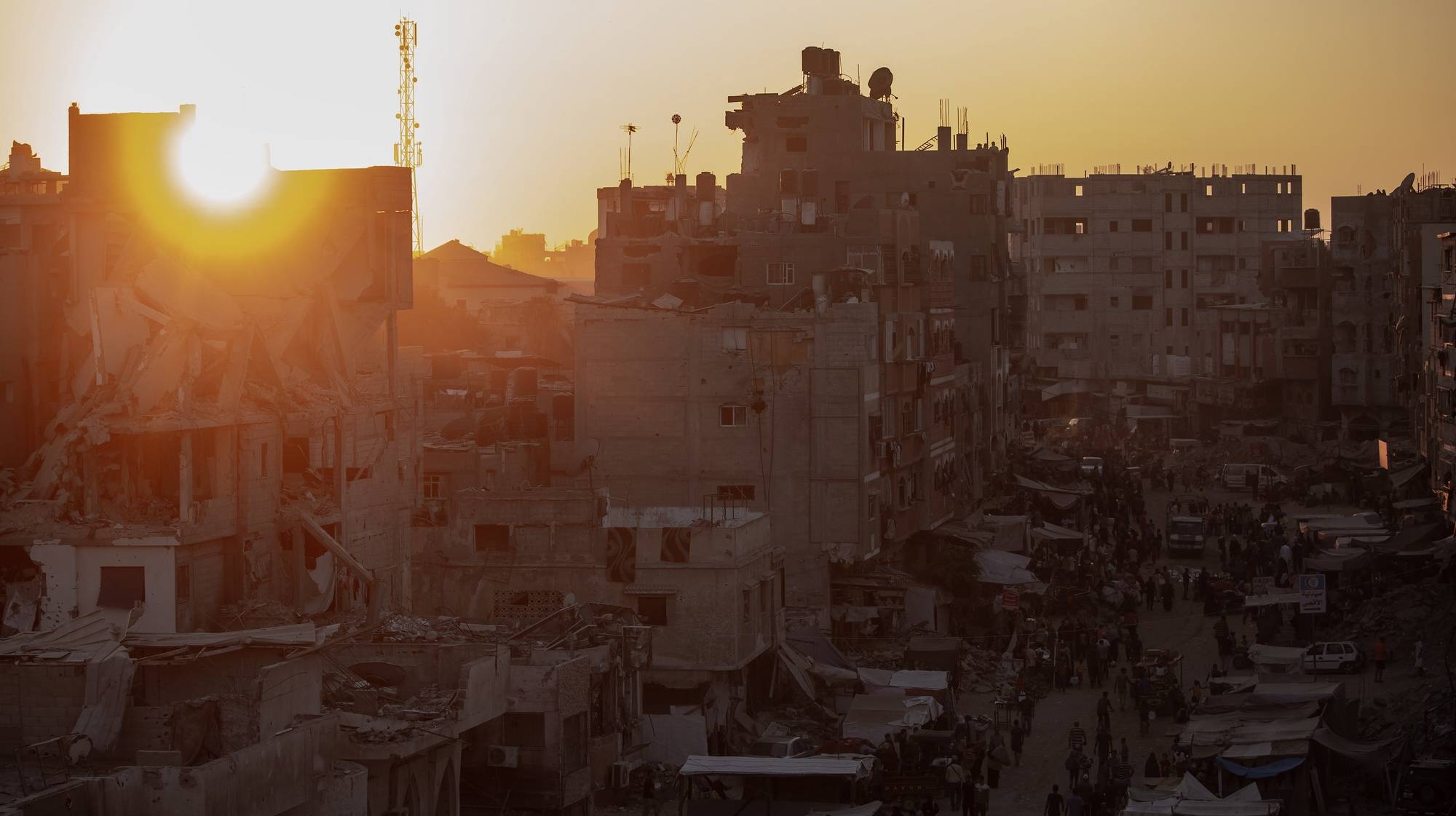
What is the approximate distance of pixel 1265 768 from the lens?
30.3m

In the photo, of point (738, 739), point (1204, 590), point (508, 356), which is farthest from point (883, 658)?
point (508, 356)

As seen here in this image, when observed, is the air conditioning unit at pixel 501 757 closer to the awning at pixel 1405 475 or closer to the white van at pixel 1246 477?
the awning at pixel 1405 475

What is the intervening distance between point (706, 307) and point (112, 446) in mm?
16013

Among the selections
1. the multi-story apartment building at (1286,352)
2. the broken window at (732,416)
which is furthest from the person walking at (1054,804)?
the multi-story apartment building at (1286,352)

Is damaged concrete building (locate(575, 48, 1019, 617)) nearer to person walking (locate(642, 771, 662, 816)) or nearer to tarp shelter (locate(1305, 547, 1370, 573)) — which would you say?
tarp shelter (locate(1305, 547, 1370, 573))

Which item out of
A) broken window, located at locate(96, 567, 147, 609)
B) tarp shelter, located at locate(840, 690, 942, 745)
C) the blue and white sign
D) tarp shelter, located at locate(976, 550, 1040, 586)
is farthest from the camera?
tarp shelter, located at locate(976, 550, 1040, 586)

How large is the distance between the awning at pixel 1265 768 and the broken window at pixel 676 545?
1051cm

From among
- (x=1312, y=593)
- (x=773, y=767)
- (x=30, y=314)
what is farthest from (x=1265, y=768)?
(x=30, y=314)

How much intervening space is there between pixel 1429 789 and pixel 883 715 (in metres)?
9.37

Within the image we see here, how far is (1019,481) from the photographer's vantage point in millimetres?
63594

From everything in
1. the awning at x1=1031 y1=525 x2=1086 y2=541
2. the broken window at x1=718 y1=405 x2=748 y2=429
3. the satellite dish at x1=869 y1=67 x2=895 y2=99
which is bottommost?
the awning at x1=1031 y1=525 x2=1086 y2=541

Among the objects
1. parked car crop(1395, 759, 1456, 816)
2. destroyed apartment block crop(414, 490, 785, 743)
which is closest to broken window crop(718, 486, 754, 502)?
destroyed apartment block crop(414, 490, 785, 743)

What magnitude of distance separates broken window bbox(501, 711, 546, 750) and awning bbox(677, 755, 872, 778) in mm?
2208

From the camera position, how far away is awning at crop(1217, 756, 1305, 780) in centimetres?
3016
